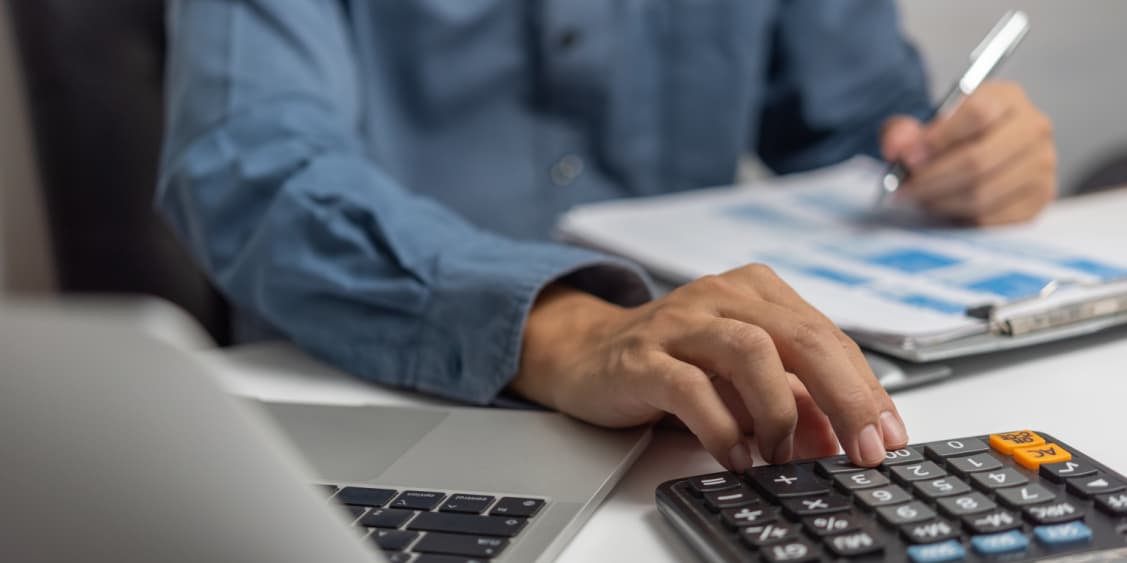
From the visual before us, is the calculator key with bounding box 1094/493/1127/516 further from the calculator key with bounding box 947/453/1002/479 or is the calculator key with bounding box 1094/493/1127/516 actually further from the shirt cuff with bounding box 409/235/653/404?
the shirt cuff with bounding box 409/235/653/404

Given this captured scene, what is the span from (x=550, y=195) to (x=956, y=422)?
0.51 m

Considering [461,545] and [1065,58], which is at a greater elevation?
[1065,58]

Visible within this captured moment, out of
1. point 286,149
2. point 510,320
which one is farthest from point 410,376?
point 286,149

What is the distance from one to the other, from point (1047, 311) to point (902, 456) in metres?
0.19

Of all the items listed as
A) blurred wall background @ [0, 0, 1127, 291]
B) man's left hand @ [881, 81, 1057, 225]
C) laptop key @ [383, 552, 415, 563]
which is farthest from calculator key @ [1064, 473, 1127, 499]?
blurred wall background @ [0, 0, 1127, 291]

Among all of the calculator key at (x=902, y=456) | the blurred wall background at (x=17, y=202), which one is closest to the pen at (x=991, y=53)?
the calculator key at (x=902, y=456)

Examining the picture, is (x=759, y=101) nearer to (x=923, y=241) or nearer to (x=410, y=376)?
(x=923, y=241)

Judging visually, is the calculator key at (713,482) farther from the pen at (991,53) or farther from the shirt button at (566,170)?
the shirt button at (566,170)

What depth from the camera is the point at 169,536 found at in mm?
192

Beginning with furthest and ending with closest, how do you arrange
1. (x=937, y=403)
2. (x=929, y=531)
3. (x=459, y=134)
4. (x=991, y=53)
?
(x=459, y=134)
(x=991, y=53)
(x=937, y=403)
(x=929, y=531)

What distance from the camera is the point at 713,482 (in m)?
0.33

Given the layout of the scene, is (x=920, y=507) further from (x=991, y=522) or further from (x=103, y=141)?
A: (x=103, y=141)

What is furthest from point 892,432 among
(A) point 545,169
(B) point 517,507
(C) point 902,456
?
(A) point 545,169

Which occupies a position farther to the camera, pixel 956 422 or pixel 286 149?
pixel 286 149
